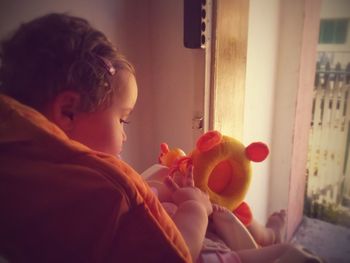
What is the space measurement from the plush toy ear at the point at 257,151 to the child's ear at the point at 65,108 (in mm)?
471

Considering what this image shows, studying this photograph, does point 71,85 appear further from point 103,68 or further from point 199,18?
point 199,18

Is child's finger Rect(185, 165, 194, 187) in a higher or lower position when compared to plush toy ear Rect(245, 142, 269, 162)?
lower

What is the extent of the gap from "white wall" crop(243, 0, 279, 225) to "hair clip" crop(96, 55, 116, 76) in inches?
37.1

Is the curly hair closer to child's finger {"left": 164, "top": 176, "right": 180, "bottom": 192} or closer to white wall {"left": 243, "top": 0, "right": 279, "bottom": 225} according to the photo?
child's finger {"left": 164, "top": 176, "right": 180, "bottom": 192}

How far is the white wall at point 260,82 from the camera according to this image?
1.44 metres

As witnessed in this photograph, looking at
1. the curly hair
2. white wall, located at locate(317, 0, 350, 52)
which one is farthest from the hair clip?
white wall, located at locate(317, 0, 350, 52)

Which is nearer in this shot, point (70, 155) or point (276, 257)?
point (70, 155)

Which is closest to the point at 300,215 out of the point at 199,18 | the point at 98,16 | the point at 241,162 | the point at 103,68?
the point at 241,162

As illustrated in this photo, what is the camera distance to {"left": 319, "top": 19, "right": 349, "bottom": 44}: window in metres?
1.92

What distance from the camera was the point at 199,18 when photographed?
3.07 ft

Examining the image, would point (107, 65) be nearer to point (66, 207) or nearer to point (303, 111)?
point (66, 207)

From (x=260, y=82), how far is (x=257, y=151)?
80cm

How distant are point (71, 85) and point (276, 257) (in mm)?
538

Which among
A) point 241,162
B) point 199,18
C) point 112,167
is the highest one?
point 199,18
